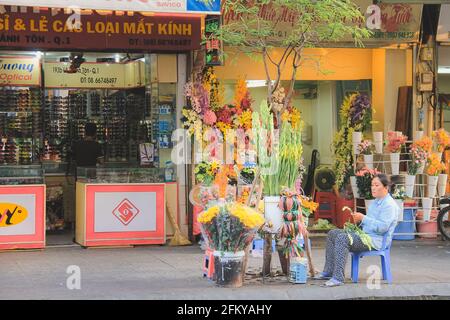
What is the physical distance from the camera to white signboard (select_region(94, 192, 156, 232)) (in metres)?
13.8

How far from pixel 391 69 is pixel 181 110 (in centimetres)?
418

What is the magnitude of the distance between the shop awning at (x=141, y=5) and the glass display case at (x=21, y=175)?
297 centimetres

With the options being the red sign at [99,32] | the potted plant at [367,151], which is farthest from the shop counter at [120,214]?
the potted plant at [367,151]

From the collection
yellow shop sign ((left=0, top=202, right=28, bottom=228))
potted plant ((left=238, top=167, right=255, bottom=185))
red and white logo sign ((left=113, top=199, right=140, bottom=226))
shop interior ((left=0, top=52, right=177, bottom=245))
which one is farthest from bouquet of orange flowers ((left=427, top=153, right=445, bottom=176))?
yellow shop sign ((left=0, top=202, right=28, bottom=228))

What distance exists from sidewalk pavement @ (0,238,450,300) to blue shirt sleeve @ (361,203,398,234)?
2.32 ft

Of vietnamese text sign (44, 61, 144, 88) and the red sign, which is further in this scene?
vietnamese text sign (44, 61, 144, 88)

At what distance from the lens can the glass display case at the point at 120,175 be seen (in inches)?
545

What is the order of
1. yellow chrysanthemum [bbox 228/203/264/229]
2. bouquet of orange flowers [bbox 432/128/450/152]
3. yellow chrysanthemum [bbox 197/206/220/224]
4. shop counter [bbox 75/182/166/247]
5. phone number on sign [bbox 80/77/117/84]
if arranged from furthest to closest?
phone number on sign [bbox 80/77/117/84] → bouquet of orange flowers [bbox 432/128/450/152] → shop counter [bbox 75/182/166/247] → yellow chrysanthemum [bbox 197/206/220/224] → yellow chrysanthemum [bbox 228/203/264/229]

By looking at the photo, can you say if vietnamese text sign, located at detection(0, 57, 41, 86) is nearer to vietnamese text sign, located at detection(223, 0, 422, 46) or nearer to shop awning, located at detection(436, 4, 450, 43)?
vietnamese text sign, located at detection(223, 0, 422, 46)

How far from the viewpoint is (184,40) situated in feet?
46.9

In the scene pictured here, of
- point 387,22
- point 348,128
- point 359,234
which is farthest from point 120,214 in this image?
point 387,22
